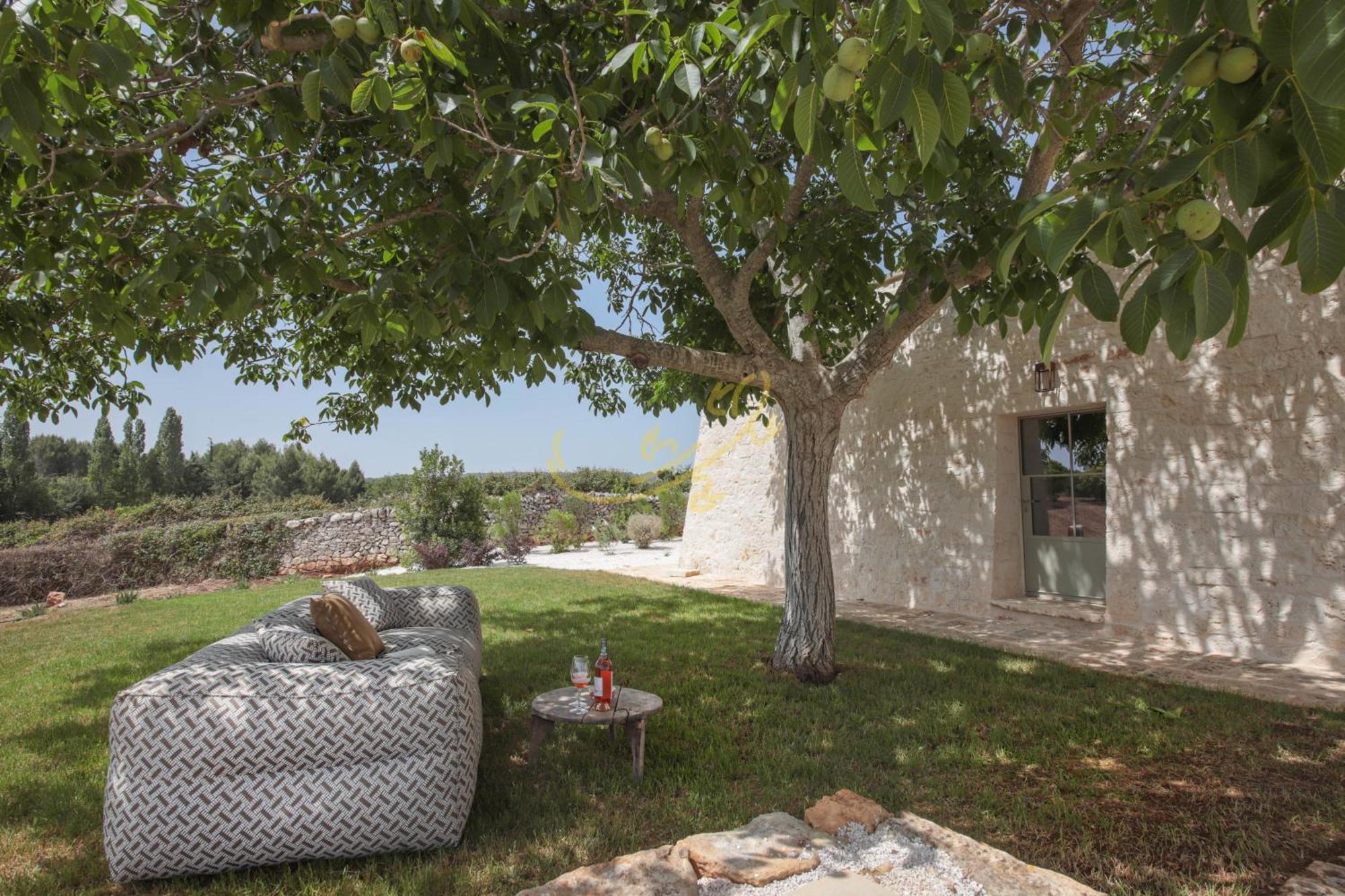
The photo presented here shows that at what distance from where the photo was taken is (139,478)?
28406 millimetres

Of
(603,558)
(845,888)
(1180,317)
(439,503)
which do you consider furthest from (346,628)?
(603,558)

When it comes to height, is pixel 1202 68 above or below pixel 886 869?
above

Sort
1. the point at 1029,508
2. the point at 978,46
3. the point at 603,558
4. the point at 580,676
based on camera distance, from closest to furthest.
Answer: the point at 978,46, the point at 580,676, the point at 1029,508, the point at 603,558

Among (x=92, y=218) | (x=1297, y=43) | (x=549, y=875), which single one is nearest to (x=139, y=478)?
(x=92, y=218)

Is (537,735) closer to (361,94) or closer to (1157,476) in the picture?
(361,94)

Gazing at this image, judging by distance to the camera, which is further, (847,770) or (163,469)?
(163,469)

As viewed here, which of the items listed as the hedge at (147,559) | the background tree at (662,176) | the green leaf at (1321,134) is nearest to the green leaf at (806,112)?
the background tree at (662,176)

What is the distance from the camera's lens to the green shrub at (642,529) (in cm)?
1588

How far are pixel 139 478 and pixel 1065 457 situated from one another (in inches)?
1279

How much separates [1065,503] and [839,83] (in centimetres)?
664

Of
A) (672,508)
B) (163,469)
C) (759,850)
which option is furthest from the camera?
(163,469)

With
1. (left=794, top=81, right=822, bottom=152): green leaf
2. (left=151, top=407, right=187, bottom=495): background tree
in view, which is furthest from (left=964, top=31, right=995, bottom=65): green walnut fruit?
(left=151, top=407, right=187, bottom=495): background tree

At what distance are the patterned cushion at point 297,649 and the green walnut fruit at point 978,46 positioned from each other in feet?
10.5

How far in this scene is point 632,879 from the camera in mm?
2297
